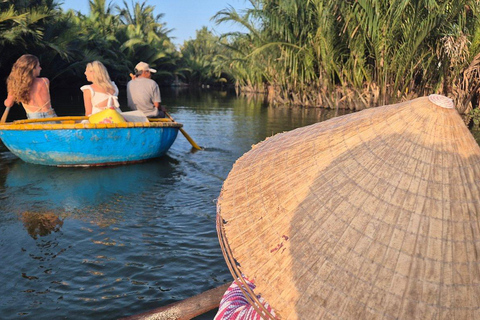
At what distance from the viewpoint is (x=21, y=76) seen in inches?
234

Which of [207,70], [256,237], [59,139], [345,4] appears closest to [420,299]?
[256,237]

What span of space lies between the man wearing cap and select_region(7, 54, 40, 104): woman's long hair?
5.23 feet

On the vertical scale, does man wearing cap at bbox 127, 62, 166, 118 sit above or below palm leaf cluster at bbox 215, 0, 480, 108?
below

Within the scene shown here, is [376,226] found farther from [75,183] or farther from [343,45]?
[343,45]

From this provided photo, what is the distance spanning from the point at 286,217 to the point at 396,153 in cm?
42

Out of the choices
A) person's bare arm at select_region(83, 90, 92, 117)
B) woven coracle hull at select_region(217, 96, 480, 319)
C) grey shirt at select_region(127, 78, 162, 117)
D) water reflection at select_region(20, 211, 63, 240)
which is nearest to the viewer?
woven coracle hull at select_region(217, 96, 480, 319)

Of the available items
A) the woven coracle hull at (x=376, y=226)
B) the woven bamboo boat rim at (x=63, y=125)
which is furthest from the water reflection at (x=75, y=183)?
the woven coracle hull at (x=376, y=226)

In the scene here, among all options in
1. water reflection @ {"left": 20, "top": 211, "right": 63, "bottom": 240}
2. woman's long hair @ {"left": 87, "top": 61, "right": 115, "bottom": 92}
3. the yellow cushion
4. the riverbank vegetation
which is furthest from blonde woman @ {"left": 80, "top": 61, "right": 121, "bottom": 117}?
the riverbank vegetation

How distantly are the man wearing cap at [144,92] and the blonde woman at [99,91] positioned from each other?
0.77m

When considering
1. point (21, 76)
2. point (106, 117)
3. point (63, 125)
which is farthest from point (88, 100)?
point (21, 76)

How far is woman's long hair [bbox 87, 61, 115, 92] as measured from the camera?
600 centimetres

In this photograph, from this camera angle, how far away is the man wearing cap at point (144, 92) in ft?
23.1

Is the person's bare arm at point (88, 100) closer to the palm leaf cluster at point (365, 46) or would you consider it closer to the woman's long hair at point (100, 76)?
the woman's long hair at point (100, 76)

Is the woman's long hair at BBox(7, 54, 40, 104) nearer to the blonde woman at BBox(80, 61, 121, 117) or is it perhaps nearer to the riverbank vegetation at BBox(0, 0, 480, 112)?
the blonde woman at BBox(80, 61, 121, 117)
